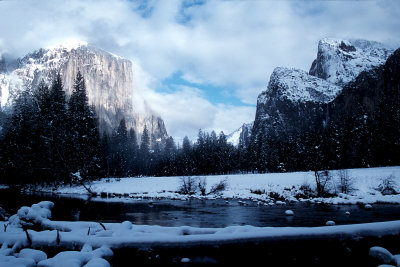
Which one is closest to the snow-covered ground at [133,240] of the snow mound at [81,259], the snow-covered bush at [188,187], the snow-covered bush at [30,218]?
the snow mound at [81,259]

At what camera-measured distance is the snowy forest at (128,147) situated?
3825cm

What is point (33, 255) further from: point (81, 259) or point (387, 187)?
point (387, 187)

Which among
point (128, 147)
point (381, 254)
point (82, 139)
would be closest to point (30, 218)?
point (381, 254)

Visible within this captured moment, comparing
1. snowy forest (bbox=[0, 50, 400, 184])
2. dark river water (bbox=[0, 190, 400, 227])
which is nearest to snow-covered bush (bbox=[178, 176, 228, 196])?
snowy forest (bbox=[0, 50, 400, 184])

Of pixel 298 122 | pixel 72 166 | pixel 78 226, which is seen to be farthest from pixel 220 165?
pixel 298 122

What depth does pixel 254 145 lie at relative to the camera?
80.1m

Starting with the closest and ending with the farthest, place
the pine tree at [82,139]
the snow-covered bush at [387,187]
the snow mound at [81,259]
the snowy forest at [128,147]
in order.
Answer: the snow mound at [81,259]
the snow-covered bush at [387,187]
the snowy forest at [128,147]
the pine tree at [82,139]

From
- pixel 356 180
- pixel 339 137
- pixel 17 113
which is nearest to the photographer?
pixel 356 180

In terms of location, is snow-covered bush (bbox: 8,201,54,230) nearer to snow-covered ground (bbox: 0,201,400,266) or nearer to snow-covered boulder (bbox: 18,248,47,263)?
snow-covered ground (bbox: 0,201,400,266)

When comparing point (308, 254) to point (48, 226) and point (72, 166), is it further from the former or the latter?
point (72, 166)

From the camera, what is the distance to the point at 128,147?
285 feet

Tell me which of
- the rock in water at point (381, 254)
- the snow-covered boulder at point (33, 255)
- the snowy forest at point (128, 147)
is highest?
the snowy forest at point (128, 147)

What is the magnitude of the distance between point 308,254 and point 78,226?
223 inches

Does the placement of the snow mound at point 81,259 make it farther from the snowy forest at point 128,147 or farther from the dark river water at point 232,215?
the snowy forest at point 128,147
